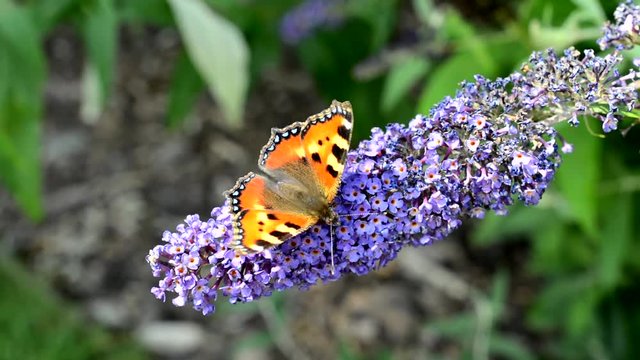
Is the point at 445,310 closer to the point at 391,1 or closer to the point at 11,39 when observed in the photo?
the point at 391,1

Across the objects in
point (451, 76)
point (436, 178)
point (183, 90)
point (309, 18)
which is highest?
point (309, 18)

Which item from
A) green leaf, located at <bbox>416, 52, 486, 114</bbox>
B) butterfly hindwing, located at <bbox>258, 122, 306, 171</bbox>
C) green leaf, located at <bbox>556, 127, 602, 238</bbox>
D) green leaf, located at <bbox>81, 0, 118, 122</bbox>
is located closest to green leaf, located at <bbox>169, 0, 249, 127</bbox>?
green leaf, located at <bbox>81, 0, 118, 122</bbox>

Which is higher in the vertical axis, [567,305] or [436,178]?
[567,305]

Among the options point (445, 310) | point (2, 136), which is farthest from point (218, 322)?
point (2, 136)

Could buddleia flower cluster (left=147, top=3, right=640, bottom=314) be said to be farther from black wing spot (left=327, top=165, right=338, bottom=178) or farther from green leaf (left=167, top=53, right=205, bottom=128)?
green leaf (left=167, top=53, right=205, bottom=128)

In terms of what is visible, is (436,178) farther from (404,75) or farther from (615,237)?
(615,237)

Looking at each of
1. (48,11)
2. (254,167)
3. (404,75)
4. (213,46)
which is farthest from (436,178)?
(254,167)
